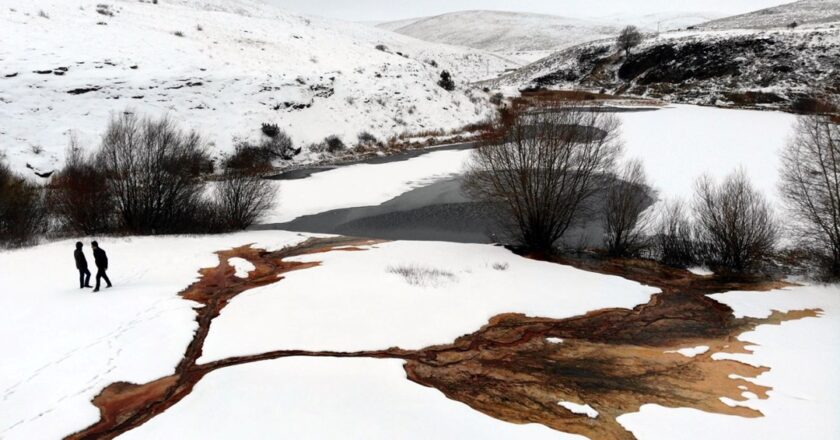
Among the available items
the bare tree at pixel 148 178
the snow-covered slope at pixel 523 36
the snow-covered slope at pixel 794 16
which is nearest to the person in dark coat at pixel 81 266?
the bare tree at pixel 148 178

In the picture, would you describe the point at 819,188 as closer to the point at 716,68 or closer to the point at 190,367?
the point at 190,367

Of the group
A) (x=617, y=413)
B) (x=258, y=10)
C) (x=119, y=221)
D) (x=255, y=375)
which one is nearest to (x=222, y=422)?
(x=255, y=375)

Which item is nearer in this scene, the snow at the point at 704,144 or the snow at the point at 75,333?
the snow at the point at 75,333

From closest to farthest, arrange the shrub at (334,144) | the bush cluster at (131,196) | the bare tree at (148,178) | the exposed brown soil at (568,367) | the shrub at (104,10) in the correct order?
the exposed brown soil at (568,367)
the bush cluster at (131,196)
the bare tree at (148,178)
the shrub at (334,144)
the shrub at (104,10)

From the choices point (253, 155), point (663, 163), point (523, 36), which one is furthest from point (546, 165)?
point (523, 36)

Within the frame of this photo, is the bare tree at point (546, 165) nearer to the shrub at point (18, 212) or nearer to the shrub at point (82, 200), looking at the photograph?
the shrub at point (82, 200)

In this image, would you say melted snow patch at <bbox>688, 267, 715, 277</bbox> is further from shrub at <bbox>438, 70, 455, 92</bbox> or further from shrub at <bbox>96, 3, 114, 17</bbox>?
shrub at <bbox>96, 3, 114, 17</bbox>
